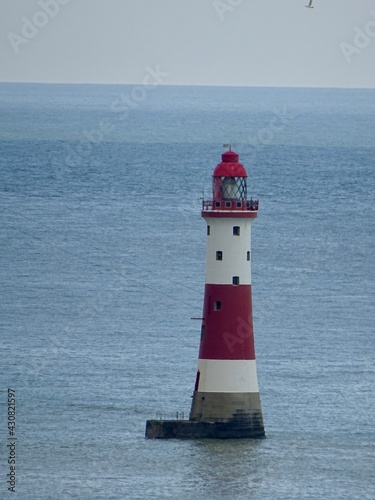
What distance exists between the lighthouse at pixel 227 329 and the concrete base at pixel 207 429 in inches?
0.8

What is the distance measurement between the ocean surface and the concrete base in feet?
0.72

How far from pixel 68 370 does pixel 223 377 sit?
31.6 ft

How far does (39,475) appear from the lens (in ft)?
159

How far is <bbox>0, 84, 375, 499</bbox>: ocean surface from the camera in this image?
49.2 metres

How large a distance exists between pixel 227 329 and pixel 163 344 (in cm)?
1301

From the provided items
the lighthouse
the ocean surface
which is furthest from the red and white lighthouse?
the ocean surface

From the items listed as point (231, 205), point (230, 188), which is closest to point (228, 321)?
point (231, 205)

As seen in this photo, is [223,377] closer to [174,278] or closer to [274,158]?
[174,278]

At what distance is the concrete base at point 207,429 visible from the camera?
5072 cm

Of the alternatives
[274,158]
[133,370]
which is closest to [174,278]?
[133,370]

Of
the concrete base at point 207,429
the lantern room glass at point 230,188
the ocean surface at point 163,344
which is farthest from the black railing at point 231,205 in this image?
the ocean surface at point 163,344

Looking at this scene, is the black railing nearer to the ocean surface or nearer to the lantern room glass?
the lantern room glass

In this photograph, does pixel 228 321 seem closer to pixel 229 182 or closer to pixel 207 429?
pixel 207 429

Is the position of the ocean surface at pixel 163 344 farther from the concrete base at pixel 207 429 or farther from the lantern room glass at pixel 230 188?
the lantern room glass at pixel 230 188
